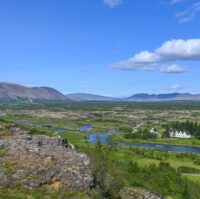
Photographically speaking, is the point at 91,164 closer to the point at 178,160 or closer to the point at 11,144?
the point at 11,144

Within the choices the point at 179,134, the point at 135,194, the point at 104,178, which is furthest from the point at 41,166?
the point at 179,134

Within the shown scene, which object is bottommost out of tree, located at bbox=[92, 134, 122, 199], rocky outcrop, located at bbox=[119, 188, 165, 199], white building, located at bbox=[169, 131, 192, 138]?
white building, located at bbox=[169, 131, 192, 138]

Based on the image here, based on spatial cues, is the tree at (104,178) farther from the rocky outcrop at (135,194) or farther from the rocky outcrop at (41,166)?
the rocky outcrop at (135,194)

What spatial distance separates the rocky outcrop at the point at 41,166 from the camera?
32312 mm

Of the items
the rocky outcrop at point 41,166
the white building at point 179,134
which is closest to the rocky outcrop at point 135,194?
the rocky outcrop at point 41,166

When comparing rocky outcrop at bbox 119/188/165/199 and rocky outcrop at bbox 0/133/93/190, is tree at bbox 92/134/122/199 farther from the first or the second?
rocky outcrop at bbox 119/188/165/199

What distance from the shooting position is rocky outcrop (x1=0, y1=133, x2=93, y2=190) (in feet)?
106

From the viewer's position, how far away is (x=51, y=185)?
106 feet

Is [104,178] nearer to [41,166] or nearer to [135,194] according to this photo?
[135,194]

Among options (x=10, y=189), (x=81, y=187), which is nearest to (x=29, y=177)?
(x=10, y=189)

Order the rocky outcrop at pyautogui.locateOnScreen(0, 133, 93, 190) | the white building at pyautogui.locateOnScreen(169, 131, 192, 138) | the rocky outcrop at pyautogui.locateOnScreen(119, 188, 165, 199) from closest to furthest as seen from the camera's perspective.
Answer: the rocky outcrop at pyautogui.locateOnScreen(0, 133, 93, 190)
the rocky outcrop at pyautogui.locateOnScreen(119, 188, 165, 199)
the white building at pyautogui.locateOnScreen(169, 131, 192, 138)

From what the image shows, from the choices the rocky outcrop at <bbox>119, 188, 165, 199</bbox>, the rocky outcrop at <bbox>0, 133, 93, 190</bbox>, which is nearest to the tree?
the rocky outcrop at <bbox>0, 133, 93, 190</bbox>

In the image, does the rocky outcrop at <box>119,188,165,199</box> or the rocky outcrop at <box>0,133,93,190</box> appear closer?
the rocky outcrop at <box>0,133,93,190</box>

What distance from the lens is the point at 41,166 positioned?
3372cm
